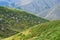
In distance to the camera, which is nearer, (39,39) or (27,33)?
(39,39)

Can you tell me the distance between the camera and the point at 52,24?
169ft

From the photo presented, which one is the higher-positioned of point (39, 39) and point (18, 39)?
point (18, 39)

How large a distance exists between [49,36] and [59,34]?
2006 mm

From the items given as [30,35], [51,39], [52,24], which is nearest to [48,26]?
[52,24]

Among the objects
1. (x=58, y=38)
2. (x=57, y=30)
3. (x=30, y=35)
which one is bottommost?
(x=58, y=38)

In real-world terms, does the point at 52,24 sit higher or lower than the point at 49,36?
higher

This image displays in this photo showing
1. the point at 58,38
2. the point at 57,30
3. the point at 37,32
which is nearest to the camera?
the point at 58,38

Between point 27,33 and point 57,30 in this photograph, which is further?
point 27,33

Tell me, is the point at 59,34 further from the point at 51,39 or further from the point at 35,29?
the point at 35,29

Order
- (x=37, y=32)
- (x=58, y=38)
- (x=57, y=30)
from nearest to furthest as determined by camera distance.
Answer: (x=58, y=38) < (x=57, y=30) < (x=37, y=32)

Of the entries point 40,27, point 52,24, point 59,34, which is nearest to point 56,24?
point 52,24

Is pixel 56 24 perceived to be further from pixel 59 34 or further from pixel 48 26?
pixel 59 34

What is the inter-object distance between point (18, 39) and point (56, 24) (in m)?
10.2

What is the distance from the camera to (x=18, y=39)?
53.2m
